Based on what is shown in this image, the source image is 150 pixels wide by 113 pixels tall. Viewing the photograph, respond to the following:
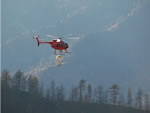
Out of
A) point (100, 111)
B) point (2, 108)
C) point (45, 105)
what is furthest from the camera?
point (100, 111)

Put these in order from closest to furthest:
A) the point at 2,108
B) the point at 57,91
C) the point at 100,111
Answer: the point at 2,108 → the point at 100,111 → the point at 57,91

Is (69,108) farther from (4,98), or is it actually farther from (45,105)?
(4,98)

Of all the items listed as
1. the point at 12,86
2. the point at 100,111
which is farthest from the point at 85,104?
the point at 12,86

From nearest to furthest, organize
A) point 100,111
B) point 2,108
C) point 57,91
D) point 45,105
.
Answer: point 2,108, point 45,105, point 100,111, point 57,91

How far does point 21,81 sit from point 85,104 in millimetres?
18008

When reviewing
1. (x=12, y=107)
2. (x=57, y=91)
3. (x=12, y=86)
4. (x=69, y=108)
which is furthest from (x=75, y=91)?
(x=12, y=107)

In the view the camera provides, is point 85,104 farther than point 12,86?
Yes

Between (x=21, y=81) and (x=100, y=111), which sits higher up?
(x=21, y=81)

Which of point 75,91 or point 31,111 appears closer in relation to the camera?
point 31,111

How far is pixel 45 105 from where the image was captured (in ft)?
256

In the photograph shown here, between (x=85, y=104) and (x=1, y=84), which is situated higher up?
(x=1, y=84)

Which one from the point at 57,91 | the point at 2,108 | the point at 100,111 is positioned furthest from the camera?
the point at 57,91

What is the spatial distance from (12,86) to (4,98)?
8.65 meters

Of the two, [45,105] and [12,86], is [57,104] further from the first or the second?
[12,86]
